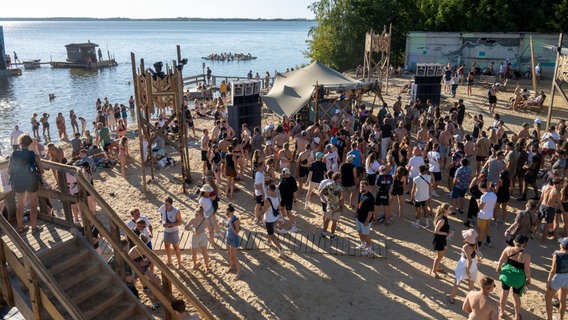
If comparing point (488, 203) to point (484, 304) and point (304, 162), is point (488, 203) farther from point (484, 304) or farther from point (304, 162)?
point (304, 162)

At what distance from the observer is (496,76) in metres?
28.6

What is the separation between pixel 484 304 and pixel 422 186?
12.9 feet

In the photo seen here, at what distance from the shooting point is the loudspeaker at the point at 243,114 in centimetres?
1548

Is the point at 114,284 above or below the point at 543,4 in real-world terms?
below

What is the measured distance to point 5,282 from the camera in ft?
15.6

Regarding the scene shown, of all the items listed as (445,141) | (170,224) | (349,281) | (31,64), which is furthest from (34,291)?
(31,64)

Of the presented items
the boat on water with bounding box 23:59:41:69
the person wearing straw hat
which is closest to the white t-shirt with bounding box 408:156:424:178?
the person wearing straw hat

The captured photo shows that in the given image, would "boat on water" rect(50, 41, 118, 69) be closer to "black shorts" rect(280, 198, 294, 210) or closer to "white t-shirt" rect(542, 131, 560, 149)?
"black shorts" rect(280, 198, 294, 210)

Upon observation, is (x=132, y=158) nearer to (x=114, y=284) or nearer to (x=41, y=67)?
(x=114, y=284)

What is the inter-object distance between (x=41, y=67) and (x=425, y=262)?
6283cm

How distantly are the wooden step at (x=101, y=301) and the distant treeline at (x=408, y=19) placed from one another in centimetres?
3159

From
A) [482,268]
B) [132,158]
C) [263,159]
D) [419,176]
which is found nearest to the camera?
[482,268]

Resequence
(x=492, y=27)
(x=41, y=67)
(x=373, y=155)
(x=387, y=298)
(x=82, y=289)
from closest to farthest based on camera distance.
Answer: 1. (x=82, y=289)
2. (x=387, y=298)
3. (x=373, y=155)
4. (x=492, y=27)
5. (x=41, y=67)

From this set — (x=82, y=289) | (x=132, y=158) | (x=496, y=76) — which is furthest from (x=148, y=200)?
(x=496, y=76)
